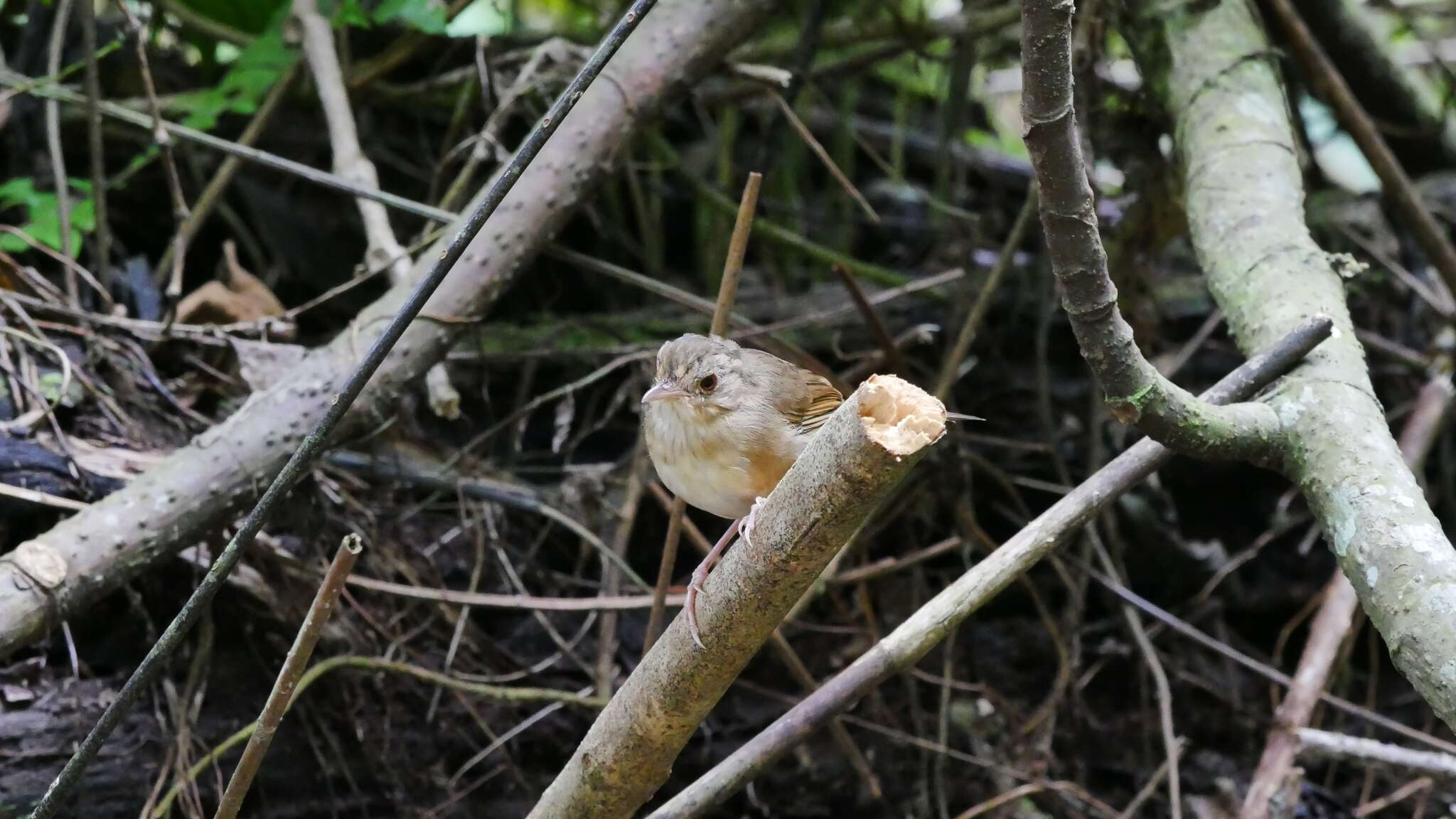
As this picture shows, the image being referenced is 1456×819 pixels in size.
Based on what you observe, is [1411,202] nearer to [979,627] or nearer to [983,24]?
[983,24]

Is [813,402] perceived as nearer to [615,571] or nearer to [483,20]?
[615,571]

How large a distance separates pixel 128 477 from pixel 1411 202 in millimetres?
3922

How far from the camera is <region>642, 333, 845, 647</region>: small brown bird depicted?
2.36 metres

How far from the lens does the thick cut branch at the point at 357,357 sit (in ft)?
8.30

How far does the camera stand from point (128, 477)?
9.78ft

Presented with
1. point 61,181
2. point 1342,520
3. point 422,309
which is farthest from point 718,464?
point 61,181

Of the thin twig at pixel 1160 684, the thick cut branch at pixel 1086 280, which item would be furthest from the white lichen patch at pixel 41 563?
the thin twig at pixel 1160 684

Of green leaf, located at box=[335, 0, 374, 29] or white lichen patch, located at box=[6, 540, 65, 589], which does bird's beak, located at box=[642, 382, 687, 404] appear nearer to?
white lichen patch, located at box=[6, 540, 65, 589]

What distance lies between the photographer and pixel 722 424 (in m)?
2.40

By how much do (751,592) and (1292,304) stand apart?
4.93 ft

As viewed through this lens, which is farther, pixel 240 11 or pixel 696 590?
pixel 240 11

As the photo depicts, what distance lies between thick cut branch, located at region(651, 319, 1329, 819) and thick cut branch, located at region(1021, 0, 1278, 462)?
14 cm

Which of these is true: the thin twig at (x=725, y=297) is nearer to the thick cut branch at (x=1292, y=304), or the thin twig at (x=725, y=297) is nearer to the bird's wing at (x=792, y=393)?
the bird's wing at (x=792, y=393)

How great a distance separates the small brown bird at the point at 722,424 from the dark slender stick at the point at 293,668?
2.47 ft
